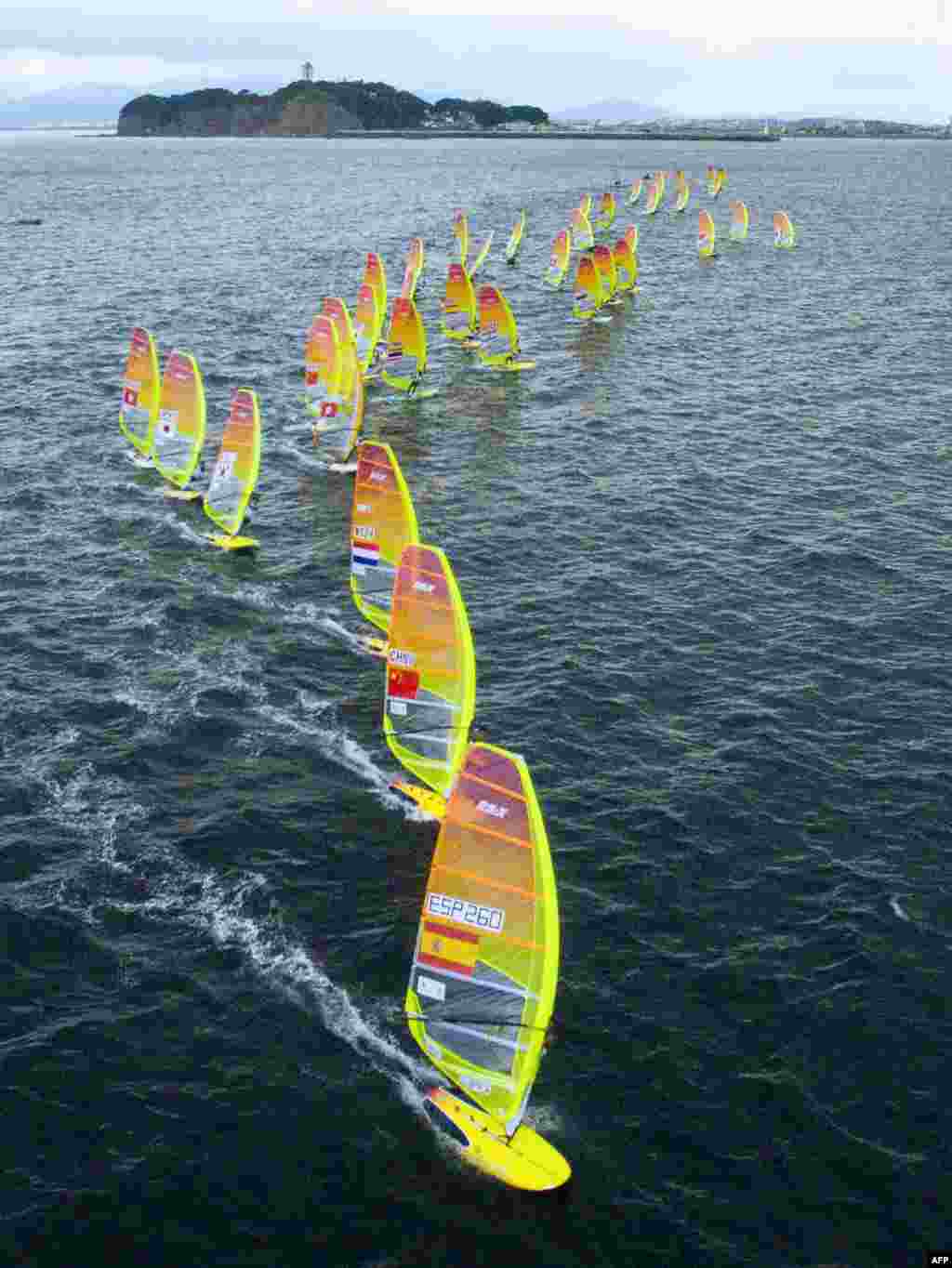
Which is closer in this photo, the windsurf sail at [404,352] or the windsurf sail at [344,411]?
the windsurf sail at [344,411]

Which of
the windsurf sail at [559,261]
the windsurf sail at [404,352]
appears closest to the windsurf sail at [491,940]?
the windsurf sail at [404,352]

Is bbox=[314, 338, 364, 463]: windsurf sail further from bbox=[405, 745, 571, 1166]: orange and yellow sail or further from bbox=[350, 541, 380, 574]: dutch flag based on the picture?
bbox=[405, 745, 571, 1166]: orange and yellow sail

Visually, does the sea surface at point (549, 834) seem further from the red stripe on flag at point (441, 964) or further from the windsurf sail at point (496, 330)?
the windsurf sail at point (496, 330)

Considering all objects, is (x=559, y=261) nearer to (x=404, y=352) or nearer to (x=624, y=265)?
(x=624, y=265)

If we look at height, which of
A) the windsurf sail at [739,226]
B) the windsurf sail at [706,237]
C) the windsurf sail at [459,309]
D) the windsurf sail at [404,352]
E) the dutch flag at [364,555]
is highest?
the windsurf sail at [739,226]

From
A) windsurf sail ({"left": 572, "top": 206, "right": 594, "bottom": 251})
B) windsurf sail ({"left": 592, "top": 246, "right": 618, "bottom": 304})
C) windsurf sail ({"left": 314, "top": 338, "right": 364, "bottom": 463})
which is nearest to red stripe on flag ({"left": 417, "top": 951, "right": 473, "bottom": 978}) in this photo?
windsurf sail ({"left": 314, "top": 338, "right": 364, "bottom": 463})

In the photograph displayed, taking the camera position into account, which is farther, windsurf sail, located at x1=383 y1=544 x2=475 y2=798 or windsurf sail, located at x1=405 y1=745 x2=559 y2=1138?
windsurf sail, located at x1=383 y1=544 x2=475 y2=798
